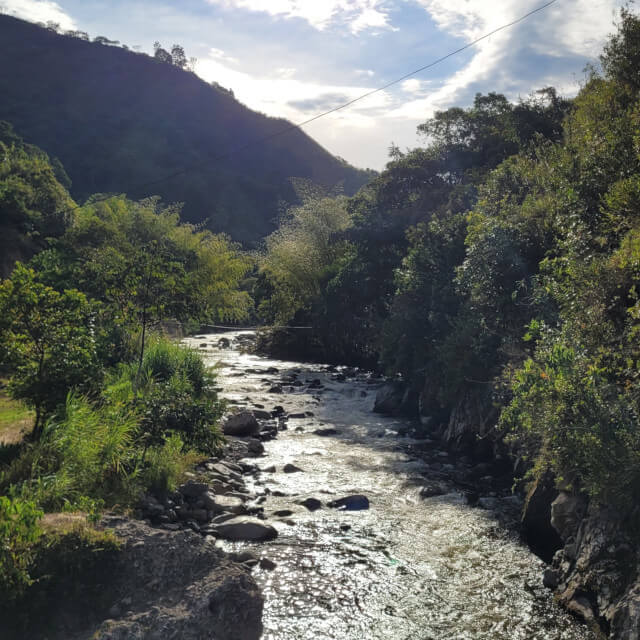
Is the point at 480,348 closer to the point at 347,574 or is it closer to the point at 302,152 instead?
the point at 347,574

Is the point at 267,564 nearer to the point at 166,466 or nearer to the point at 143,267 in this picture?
the point at 166,466

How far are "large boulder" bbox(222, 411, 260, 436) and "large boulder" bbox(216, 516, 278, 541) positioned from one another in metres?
6.75

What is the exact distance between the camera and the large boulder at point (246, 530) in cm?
988

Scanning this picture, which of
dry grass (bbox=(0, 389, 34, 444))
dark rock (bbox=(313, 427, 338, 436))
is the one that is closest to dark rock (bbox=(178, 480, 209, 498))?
dry grass (bbox=(0, 389, 34, 444))

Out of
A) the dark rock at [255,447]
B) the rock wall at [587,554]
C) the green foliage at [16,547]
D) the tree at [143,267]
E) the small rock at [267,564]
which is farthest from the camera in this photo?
the dark rock at [255,447]

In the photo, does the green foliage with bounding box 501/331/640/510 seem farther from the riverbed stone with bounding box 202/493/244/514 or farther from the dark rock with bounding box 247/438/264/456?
the dark rock with bounding box 247/438/264/456

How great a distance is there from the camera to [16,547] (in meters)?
6.07

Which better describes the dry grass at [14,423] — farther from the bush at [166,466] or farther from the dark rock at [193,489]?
the dark rock at [193,489]

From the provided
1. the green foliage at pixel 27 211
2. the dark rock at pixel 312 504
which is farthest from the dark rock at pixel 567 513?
the green foliage at pixel 27 211

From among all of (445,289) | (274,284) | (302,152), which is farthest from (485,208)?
(302,152)

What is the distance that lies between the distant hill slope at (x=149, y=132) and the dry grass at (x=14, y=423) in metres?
78.1

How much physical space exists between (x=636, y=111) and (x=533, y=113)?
18175 mm

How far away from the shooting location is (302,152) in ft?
436

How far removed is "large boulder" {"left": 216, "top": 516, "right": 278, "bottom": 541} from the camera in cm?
988
